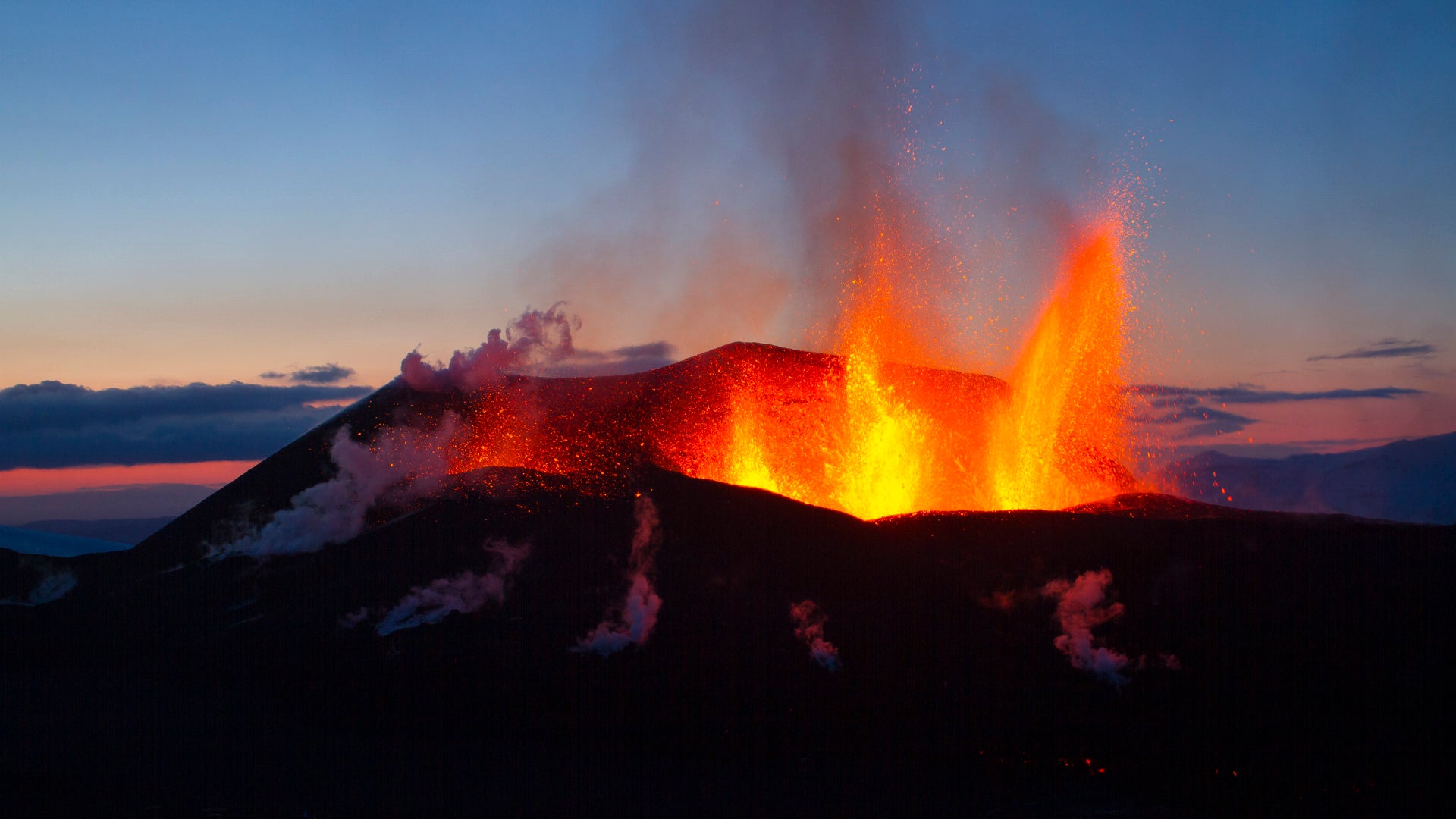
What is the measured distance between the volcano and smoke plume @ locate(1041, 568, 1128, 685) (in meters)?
0.07

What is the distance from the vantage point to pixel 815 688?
2441 centimetres

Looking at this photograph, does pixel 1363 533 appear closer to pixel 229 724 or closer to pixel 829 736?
pixel 829 736

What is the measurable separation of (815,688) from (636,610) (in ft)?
17.5

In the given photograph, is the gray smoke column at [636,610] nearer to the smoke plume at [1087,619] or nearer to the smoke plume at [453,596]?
the smoke plume at [453,596]

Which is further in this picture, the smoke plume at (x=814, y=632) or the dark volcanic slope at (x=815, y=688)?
the smoke plume at (x=814, y=632)

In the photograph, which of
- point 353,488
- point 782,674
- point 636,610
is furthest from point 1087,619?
point 353,488

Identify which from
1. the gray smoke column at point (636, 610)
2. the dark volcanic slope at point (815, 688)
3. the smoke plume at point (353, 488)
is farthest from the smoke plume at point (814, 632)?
the smoke plume at point (353, 488)

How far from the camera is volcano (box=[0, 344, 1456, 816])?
69.0ft

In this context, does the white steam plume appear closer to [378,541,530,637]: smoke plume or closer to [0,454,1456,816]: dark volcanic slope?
[0,454,1456,816]: dark volcanic slope

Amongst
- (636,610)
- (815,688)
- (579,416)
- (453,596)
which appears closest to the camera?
(815,688)

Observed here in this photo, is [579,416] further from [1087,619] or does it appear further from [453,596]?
[1087,619]

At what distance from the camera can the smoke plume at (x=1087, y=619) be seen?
79.6ft

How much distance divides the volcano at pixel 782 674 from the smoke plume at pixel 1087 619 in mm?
75

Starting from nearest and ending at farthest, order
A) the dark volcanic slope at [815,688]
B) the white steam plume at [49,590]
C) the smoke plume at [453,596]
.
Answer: the dark volcanic slope at [815,688], the smoke plume at [453,596], the white steam plume at [49,590]
